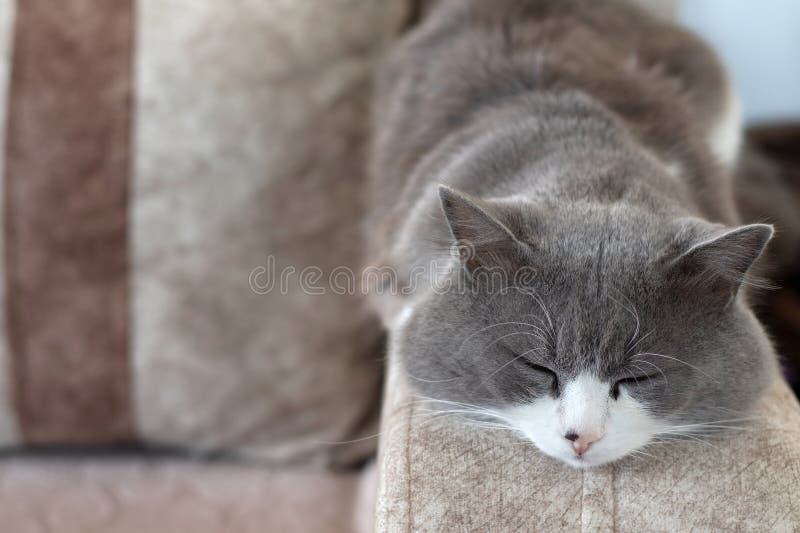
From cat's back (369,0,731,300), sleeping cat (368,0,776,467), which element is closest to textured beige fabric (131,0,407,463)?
cat's back (369,0,731,300)

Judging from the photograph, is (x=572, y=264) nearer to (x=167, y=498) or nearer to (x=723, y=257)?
(x=723, y=257)

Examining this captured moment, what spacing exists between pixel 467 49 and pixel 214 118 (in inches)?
18.5

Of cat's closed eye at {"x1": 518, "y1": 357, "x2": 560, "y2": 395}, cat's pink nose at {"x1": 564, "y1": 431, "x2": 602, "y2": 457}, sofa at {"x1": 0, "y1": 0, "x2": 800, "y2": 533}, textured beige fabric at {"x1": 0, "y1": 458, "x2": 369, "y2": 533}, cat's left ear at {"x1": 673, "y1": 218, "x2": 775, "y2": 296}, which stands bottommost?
textured beige fabric at {"x1": 0, "y1": 458, "x2": 369, "y2": 533}

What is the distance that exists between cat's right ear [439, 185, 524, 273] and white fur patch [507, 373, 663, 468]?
0.47 feet

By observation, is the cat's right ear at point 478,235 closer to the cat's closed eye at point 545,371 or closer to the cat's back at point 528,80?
the cat's closed eye at point 545,371

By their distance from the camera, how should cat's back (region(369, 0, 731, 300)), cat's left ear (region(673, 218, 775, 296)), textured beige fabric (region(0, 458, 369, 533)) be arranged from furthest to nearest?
textured beige fabric (region(0, 458, 369, 533)) → cat's back (region(369, 0, 731, 300)) → cat's left ear (region(673, 218, 775, 296))

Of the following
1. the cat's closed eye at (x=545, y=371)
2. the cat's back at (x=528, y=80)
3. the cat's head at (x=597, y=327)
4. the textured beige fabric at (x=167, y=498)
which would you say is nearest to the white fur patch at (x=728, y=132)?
the cat's back at (x=528, y=80)

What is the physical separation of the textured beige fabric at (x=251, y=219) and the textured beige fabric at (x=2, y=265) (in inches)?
8.7

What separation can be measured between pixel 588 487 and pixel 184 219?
0.92 meters

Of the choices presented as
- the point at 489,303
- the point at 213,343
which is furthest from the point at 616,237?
the point at 213,343

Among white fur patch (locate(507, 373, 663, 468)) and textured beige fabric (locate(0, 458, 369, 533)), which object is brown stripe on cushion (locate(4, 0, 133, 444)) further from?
white fur patch (locate(507, 373, 663, 468))

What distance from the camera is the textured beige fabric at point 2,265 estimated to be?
1397mm

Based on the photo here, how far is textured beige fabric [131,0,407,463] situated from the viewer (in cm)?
143

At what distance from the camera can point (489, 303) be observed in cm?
87
